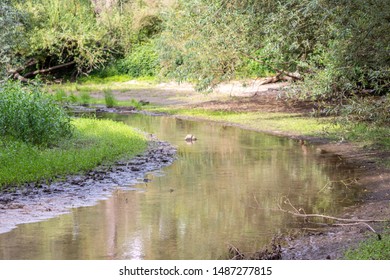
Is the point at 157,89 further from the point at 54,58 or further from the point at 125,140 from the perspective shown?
the point at 125,140

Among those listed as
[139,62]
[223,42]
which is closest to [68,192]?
[223,42]

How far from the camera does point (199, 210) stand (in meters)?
12.3

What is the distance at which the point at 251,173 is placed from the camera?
16141 mm

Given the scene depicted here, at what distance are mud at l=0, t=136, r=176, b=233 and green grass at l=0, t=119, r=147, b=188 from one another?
0.32 metres

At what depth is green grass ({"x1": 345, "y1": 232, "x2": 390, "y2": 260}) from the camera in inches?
331

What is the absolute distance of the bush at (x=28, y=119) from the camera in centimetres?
1641

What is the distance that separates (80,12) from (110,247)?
31.6 metres

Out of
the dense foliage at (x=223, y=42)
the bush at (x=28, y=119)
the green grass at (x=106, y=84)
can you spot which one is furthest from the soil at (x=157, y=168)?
the green grass at (x=106, y=84)

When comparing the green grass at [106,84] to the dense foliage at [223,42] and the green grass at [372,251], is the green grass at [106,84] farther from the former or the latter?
the green grass at [372,251]

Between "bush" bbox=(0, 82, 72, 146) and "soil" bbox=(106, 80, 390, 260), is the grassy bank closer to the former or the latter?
"soil" bbox=(106, 80, 390, 260)

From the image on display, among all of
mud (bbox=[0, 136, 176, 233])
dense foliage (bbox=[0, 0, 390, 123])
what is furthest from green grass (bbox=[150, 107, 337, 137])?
mud (bbox=[0, 136, 176, 233])

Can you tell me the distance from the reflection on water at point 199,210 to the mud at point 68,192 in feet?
0.92

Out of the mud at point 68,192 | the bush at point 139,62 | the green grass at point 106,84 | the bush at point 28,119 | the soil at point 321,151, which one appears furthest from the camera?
the bush at point 139,62

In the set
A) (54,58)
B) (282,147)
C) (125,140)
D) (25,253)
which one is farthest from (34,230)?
(54,58)
